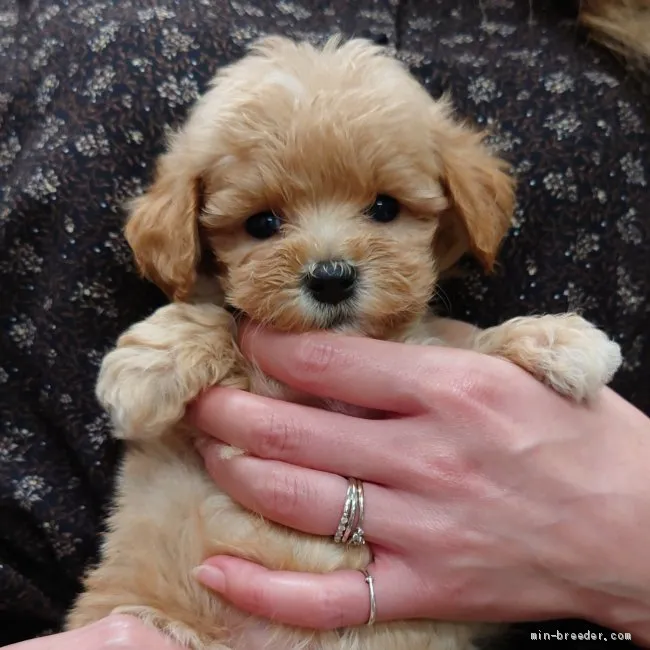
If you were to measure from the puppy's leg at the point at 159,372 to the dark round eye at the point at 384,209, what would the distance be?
→ 430 mm

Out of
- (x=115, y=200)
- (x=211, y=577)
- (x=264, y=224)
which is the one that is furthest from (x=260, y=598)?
(x=115, y=200)

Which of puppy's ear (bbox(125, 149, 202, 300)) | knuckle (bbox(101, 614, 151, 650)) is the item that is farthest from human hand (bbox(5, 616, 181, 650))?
puppy's ear (bbox(125, 149, 202, 300))

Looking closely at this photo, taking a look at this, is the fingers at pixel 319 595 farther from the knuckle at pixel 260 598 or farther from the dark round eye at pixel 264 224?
the dark round eye at pixel 264 224

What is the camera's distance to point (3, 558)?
181 cm

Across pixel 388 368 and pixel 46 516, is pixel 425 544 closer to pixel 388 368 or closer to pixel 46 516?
pixel 388 368

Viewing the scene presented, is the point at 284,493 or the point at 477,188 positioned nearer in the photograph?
the point at 284,493

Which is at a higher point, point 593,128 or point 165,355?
point 593,128

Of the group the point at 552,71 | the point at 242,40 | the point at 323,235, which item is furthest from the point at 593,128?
the point at 242,40

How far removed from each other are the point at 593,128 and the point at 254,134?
778 mm

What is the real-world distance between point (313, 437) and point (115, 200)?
27.7 inches


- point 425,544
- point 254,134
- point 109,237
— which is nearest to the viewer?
point 425,544

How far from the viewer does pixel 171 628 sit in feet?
5.36

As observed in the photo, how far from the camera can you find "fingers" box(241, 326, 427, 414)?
164 centimetres

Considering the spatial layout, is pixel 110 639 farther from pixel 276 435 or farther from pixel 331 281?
pixel 331 281
